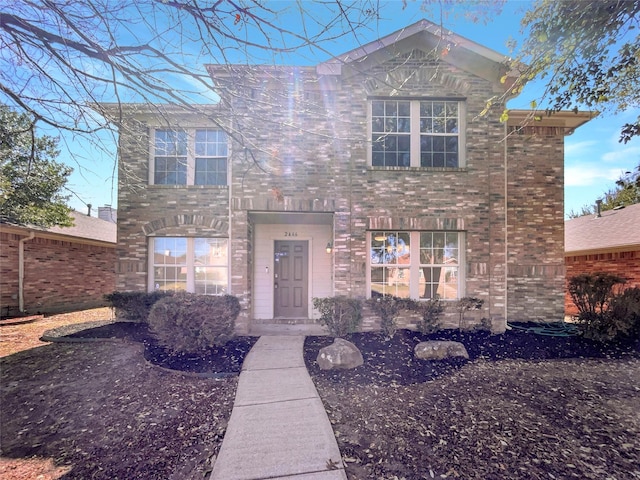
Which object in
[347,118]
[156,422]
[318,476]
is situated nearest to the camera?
[318,476]

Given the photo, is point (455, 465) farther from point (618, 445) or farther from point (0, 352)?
point (0, 352)

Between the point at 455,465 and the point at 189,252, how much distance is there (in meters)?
6.93

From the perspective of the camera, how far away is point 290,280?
836 centimetres

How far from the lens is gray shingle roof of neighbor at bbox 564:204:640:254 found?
984 centimetres

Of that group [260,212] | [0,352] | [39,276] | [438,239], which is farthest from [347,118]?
[39,276]

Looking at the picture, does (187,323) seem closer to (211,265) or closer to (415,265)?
(211,265)

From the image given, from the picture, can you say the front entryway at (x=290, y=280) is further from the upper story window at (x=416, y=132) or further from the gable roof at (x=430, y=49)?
the gable roof at (x=430, y=49)

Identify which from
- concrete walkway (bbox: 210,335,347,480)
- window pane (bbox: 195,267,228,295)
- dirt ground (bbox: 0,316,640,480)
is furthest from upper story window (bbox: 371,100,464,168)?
concrete walkway (bbox: 210,335,347,480)

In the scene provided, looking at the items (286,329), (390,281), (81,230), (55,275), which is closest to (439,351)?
(390,281)

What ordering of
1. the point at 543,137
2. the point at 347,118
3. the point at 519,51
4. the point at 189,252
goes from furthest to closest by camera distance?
1. the point at 543,137
2. the point at 189,252
3. the point at 347,118
4. the point at 519,51

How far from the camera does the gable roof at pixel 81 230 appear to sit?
9.93 m

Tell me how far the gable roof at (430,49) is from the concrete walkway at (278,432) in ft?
20.4

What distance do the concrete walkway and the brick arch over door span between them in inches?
152

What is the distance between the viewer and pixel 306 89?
703 centimetres
